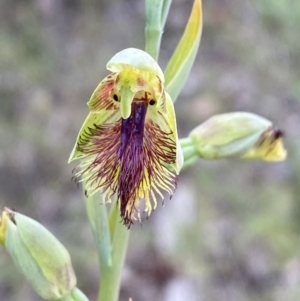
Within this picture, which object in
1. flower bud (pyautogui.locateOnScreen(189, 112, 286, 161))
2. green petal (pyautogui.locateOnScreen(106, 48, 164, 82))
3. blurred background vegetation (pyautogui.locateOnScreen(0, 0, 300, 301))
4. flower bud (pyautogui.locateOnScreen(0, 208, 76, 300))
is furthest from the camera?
blurred background vegetation (pyautogui.locateOnScreen(0, 0, 300, 301))

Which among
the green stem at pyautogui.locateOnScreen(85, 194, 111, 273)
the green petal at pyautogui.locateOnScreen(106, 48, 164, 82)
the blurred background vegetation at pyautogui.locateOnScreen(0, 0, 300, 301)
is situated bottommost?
the green stem at pyautogui.locateOnScreen(85, 194, 111, 273)

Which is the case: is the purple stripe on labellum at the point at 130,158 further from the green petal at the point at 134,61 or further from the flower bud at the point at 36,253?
the flower bud at the point at 36,253

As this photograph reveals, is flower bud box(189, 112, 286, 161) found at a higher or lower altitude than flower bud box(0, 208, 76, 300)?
higher

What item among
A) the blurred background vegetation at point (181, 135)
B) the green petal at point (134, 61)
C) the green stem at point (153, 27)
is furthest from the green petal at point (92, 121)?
the blurred background vegetation at point (181, 135)

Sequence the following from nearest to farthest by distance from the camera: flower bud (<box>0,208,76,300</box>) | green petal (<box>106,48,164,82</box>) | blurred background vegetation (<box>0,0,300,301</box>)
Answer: green petal (<box>106,48,164,82</box>), flower bud (<box>0,208,76,300</box>), blurred background vegetation (<box>0,0,300,301</box>)

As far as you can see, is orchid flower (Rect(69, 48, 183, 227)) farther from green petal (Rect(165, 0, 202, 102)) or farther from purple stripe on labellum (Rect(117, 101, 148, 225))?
green petal (Rect(165, 0, 202, 102))

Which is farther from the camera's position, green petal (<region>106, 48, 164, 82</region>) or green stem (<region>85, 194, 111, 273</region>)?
green stem (<region>85, 194, 111, 273</region>)

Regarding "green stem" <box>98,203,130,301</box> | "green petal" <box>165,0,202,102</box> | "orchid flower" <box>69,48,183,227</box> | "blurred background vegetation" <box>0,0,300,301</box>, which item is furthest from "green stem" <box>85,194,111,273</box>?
"blurred background vegetation" <box>0,0,300,301</box>
